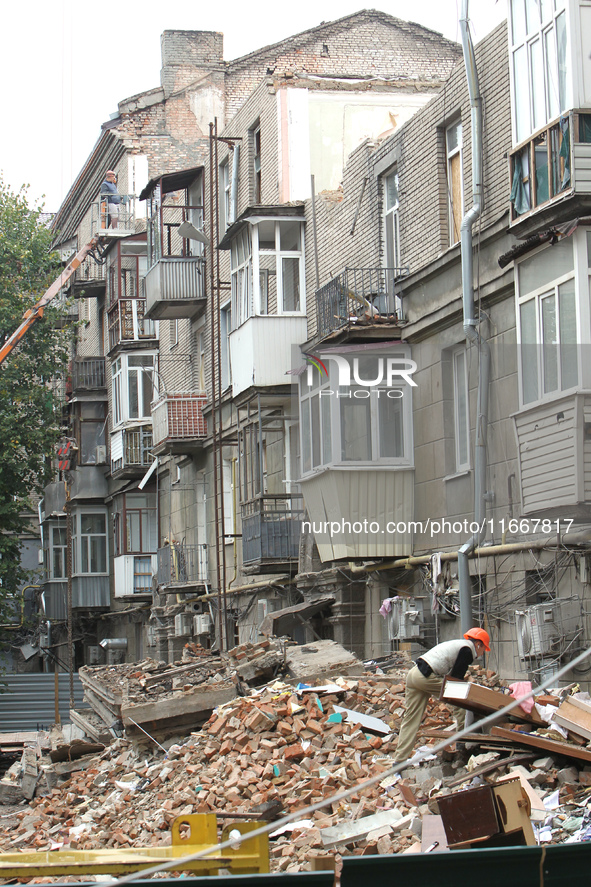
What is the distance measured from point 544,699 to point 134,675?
999 cm

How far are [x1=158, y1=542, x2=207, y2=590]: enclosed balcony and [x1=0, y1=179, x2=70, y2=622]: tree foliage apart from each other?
3.95 meters

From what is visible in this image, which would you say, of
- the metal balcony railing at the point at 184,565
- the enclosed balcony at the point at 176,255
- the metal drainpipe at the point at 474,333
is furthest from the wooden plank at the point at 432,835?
the metal balcony railing at the point at 184,565

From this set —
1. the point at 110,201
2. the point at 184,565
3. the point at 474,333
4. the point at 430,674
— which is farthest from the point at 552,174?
the point at 110,201

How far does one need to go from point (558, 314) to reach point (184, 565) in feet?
58.0

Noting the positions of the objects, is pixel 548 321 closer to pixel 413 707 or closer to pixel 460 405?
pixel 460 405

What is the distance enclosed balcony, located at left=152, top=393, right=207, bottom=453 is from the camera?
27.8 m

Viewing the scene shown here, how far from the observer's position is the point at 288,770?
466 inches

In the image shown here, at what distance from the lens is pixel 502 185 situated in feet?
47.9

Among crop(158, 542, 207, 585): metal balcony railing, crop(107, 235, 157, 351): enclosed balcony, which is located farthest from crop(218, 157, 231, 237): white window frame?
crop(107, 235, 157, 351): enclosed balcony

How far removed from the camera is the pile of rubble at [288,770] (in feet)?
30.7

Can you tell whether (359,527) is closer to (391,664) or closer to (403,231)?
(391,664)

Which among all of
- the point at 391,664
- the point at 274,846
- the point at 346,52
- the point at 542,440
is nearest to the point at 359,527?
the point at 391,664

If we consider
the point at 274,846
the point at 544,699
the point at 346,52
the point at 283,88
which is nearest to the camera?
the point at 274,846

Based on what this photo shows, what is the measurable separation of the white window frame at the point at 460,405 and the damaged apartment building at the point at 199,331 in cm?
516
